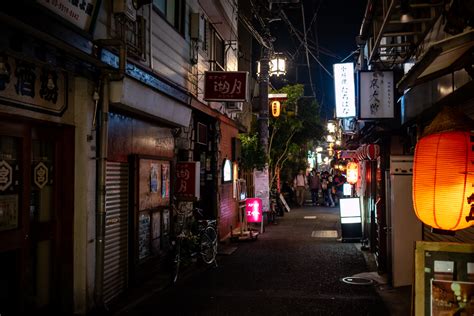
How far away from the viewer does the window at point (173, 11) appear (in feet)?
41.4

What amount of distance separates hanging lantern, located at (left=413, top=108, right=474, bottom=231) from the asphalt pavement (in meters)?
4.42

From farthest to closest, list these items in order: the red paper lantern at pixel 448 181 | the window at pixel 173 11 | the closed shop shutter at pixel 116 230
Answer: the window at pixel 173 11 < the closed shop shutter at pixel 116 230 < the red paper lantern at pixel 448 181

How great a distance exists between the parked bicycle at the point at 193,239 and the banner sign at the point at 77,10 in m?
5.94

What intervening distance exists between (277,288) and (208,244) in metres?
3.37

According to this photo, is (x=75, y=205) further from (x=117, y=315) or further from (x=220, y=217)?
(x=220, y=217)

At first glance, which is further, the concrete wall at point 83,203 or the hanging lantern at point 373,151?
the hanging lantern at point 373,151

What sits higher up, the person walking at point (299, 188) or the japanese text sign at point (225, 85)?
the japanese text sign at point (225, 85)

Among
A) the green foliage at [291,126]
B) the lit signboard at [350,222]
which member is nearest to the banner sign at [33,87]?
the lit signboard at [350,222]

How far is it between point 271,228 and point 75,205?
15180 millimetres

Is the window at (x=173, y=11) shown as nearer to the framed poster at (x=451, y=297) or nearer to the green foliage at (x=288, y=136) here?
the green foliage at (x=288, y=136)

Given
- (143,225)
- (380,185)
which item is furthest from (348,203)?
(143,225)

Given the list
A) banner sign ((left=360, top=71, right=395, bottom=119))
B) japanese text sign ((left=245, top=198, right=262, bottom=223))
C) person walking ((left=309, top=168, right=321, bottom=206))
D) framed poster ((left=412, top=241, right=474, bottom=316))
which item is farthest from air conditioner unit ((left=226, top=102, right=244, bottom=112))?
person walking ((left=309, top=168, right=321, bottom=206))

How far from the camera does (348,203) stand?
18.1m

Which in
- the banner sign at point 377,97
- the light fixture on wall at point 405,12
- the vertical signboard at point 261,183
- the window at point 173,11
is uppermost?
the window at point 173,11
